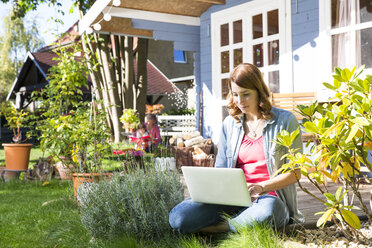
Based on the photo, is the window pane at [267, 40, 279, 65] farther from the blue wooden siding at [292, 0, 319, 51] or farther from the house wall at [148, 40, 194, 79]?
the house wall at [148, 40, 194, 79]

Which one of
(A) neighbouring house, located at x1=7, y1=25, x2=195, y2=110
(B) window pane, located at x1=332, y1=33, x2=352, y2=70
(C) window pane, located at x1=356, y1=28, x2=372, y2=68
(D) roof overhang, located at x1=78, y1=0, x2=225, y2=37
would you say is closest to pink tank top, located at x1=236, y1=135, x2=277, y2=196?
(C) window pane, located at x1=356, y1=28, x2=372, y2=68

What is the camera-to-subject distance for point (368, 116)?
1760mm

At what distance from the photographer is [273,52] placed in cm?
657

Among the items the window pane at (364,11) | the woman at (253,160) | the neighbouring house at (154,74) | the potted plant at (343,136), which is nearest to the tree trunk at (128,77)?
the neighbouring house at (154,74)

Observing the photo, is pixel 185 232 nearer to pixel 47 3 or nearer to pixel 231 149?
pixel 231 149

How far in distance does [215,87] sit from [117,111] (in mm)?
5448

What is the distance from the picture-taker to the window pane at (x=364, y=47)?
209 inches

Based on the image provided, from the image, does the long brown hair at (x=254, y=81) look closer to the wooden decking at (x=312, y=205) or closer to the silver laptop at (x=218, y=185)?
the silver laptop at (x=218, y=185)

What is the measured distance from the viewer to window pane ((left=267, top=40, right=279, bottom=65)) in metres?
6.50

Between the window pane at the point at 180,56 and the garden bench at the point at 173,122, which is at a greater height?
the window pane at the point at 180,56

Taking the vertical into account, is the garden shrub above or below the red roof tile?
below

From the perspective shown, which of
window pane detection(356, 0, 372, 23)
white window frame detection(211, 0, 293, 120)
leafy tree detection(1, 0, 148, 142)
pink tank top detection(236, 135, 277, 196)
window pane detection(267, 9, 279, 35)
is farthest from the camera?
leafy tree detection(1, 0, 148, 142)

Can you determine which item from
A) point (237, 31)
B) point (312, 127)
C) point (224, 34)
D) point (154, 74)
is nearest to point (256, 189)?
point (312, 127)

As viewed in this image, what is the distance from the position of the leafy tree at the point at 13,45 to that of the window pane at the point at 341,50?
26144 millimetres
